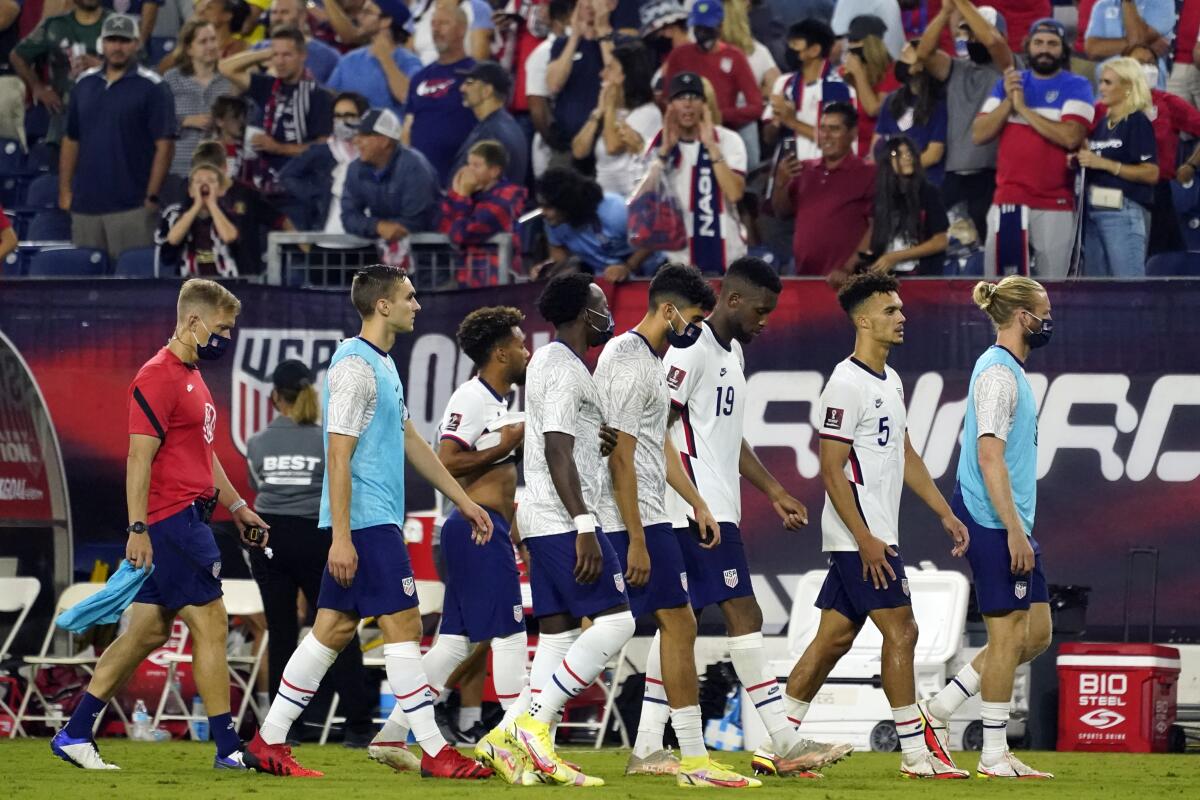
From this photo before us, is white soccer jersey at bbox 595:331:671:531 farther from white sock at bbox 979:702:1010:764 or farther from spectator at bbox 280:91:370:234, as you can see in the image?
spectator at bbox 280:91:370:234

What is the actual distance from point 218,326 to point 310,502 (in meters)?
2.98

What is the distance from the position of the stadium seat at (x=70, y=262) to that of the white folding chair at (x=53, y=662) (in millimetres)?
2896

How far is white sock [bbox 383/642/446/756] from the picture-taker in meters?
9.01

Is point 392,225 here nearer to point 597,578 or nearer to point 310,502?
point 310,502

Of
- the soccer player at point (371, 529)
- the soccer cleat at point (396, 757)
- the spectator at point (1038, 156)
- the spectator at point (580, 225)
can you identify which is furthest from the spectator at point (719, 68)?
the soccer cleat at point (396, 757)

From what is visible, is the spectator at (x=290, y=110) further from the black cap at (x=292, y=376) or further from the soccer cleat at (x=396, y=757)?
the soccer cleat at (x=396, y=757)

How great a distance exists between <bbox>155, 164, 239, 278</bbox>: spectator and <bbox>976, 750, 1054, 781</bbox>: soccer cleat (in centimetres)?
742

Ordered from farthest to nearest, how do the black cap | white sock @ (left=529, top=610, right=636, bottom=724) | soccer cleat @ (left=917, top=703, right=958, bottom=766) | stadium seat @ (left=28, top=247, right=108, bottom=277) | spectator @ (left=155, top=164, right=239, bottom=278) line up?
stadium seat @ (left=28, top=247, right=108, bottom=277)
spectator @ (left=155, top=164, right=239, bottom=278)
the black cap
soccer cleat @ (left=917, top=703, right=958, bottom=766)
white sock @ (left=529, top=610, right=636, bottom=724)

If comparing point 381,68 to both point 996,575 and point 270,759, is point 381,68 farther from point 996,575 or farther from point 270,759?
point 996,575

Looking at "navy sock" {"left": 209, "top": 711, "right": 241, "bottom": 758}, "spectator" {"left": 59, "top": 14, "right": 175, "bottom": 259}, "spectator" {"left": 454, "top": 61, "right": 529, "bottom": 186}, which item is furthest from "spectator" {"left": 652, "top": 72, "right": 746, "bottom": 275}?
"navy sock" {"left": 209, "top": 711, "right": 241, "bottom": 758}

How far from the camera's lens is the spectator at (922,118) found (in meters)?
14.8

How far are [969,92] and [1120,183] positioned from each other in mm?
1559

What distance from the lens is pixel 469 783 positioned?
8.95 meters

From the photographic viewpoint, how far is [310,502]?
41.3 feet
